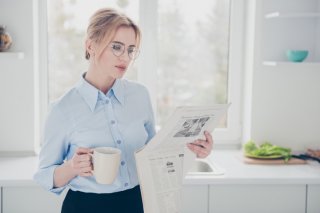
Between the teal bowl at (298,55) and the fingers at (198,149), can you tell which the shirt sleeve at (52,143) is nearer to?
the fingers at (198,149)

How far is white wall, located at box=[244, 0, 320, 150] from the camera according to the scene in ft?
8.05

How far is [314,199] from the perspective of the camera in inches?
81.4

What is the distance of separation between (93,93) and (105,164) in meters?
0.28

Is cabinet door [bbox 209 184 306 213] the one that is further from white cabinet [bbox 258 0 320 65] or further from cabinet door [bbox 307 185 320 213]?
white cabinet [bbox 258 0 320 65]

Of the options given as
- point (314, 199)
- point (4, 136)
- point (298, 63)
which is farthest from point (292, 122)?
point (4, 136)

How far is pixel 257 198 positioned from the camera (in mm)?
2061

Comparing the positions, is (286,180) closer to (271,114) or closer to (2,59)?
(271,114)

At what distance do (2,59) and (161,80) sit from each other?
2.97 feet

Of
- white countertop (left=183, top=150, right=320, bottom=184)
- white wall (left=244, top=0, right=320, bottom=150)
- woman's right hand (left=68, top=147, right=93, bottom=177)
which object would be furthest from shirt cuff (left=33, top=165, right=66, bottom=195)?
white wall (left=244, top=0, right=320, bottom=150)

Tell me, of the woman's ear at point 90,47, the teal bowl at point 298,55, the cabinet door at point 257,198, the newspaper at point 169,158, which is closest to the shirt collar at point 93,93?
the woman's ear at point 90,47

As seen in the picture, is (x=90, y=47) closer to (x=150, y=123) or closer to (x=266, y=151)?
(x=150, y=123)

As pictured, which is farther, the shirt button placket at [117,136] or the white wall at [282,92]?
the white wall at [282,92]

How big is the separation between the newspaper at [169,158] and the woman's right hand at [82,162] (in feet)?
0.51

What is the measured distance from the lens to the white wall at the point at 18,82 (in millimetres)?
2361
